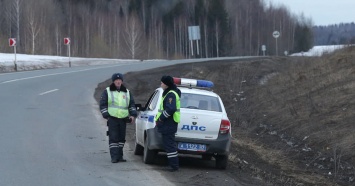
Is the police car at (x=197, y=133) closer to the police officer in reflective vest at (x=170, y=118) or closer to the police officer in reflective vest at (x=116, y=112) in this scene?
the police officer in reflective vest at (x=170, y=118)

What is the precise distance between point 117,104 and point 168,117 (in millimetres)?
1259

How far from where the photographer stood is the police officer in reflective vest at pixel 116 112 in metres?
11.2

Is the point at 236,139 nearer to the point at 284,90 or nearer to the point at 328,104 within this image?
the point at 328,104

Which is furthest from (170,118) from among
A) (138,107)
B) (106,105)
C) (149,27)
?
(149,27)

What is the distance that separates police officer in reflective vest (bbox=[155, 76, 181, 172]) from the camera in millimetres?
10414

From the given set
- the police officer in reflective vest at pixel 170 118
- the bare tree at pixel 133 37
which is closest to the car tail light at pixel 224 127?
the police officer in reflective vest at pixel 170 118

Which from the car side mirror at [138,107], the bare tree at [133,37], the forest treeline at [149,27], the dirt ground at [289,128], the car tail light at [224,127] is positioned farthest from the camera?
the bare tree at [133,37]

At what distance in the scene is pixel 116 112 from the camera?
443 inches

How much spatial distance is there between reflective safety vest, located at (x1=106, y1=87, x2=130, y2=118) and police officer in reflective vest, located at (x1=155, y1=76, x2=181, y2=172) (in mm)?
894

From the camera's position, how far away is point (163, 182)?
31.4 feet

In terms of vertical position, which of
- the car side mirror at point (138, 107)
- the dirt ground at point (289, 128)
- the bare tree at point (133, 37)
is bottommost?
the dirt ground at point (289, 128)

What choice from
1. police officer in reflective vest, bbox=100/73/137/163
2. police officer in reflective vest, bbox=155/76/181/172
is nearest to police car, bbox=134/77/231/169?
police officer in reflective vest, bbox=155/76/181/172

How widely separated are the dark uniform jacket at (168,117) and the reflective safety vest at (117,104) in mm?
954

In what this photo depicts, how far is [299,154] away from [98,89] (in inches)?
580
